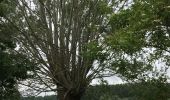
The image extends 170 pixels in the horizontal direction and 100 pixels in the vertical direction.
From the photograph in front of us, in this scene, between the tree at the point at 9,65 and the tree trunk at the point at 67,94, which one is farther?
the tree trunk at the point at 67,94

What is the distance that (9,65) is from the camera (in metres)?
23.2

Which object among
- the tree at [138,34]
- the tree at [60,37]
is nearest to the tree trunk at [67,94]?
the tree at [60,37]

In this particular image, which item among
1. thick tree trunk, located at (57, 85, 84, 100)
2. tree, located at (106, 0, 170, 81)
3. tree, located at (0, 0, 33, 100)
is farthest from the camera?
thick tree trunk, located at (57, 85, 84, 100)

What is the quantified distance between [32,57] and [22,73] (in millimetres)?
1807

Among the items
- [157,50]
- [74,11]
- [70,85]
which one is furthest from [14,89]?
[157,50]

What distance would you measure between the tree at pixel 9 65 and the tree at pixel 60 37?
2.04ft

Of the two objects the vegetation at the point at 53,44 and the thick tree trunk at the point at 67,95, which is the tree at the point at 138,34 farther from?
the thick tree trunk at the point at 67,95

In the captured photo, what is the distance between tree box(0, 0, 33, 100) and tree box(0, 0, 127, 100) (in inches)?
24.4

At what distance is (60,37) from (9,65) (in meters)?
3.46

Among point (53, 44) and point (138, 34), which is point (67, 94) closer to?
point (53, 44)

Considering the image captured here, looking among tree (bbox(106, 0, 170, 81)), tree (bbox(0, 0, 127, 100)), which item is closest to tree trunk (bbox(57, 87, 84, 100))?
tree (bbox(0, 0, 127, 100))

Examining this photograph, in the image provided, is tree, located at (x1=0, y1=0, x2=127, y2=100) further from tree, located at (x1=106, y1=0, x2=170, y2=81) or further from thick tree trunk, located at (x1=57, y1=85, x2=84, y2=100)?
tree, located at (x1=106, y1=0, x2=170, y2=81)

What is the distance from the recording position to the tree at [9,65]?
2334 centimetres

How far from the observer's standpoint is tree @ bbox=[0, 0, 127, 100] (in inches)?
1001
